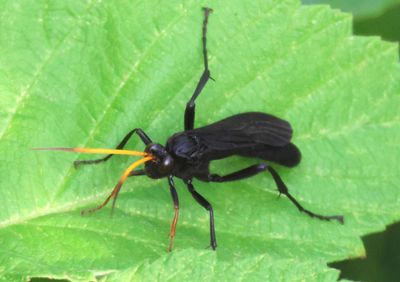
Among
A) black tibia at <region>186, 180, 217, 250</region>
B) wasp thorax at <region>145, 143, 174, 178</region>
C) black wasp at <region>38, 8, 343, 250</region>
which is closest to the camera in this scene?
black tibia at <region>186, 180, 217, 250</region>

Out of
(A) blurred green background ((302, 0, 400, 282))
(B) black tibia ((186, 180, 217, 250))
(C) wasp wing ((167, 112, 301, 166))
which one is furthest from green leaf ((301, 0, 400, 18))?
(B) black tibia ((186, 180, 217, 250))

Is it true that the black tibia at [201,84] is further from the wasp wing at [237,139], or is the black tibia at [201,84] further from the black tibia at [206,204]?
the black tibia at [206,204]

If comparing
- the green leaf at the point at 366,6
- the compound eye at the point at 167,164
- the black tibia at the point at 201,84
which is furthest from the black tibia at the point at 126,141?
the green leaf at the point at 366,6

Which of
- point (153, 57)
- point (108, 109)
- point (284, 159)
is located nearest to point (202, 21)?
point (153, 57)

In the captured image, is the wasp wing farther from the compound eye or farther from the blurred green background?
the blurred green background

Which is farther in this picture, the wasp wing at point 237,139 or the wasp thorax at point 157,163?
the wasp wing at point 237,139

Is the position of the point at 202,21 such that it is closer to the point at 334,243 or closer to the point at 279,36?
the point at 279,36
